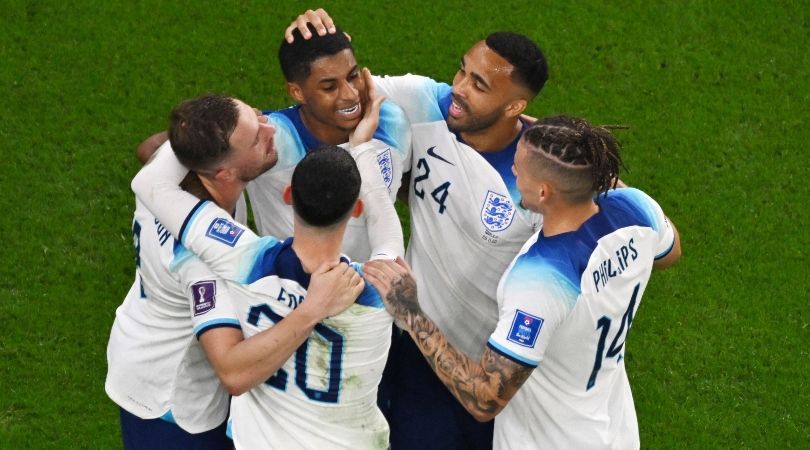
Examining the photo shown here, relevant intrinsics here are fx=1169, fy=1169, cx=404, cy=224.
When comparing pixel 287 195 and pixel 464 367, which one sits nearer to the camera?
pixel 464 367

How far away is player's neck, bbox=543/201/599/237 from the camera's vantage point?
4520mm

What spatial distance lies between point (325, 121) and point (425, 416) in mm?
1453

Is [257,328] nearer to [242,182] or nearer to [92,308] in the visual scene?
[242,182]

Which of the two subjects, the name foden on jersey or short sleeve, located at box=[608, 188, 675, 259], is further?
short sleeve, located at box=[608, 188, 675, 259]

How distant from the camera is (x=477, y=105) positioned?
5246mm

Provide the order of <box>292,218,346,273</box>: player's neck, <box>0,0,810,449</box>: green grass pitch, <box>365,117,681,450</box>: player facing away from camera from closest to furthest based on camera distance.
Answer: <box>292,218,346,273</box>: player's neck → <box>365,117,681,450</box>: player facing away from camera → <box>0,0,810,449</box>: green grass pitch

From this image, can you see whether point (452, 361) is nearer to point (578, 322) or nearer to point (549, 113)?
point (578, 322)

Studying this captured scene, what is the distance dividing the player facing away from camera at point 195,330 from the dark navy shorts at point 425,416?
840 millimetres

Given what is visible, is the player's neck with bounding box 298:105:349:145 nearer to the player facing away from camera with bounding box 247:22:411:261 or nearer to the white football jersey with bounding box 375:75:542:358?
the player facing away from camera with bounding box 247:22:411:261

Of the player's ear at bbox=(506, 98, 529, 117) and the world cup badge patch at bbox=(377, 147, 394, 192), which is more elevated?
the player's ear at bbox=(506, 98, 529, 117)

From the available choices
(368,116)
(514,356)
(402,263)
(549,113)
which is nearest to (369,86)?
(368,116)

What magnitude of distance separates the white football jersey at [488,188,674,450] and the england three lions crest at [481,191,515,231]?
1.91 ft

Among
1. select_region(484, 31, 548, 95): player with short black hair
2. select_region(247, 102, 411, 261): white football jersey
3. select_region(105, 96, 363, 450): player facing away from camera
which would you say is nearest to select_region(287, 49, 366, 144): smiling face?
select_region(247, 102, 411, 261): white football jersey

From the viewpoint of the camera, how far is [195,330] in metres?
4.34
